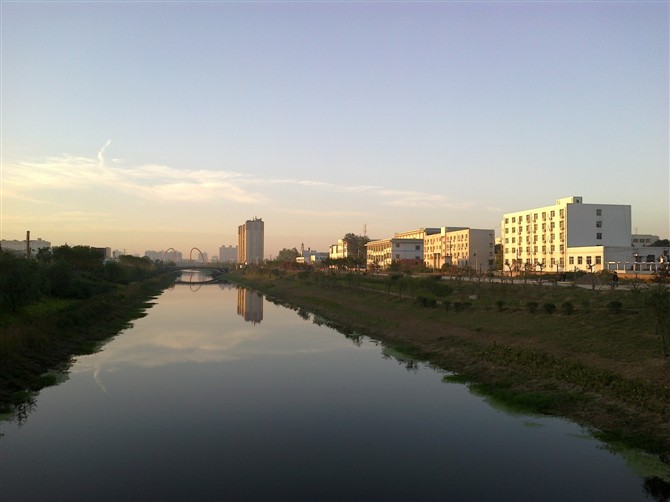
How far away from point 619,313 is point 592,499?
15.6 meters

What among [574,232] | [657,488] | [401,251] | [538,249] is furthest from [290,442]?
[401,251]

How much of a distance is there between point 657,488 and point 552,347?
1166 cm

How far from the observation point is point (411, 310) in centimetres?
3953

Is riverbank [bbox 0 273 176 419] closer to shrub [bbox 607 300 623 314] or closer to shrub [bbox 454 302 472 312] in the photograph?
shrub [bbox 454 302 472 312]

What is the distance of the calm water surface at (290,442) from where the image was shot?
11.8 m

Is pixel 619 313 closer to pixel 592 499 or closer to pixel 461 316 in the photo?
pixel 461 316

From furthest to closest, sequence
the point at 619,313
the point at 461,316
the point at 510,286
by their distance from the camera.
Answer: the point at 510,286 < the point at 461,316 < the point at 619,313

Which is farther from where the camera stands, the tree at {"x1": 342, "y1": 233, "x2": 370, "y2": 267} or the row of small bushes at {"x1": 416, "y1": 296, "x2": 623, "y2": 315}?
the tree at {"x1": 342, "y1": 233, "x2": 370, "y2": 267}

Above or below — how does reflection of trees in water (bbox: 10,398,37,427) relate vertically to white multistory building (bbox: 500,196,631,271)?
below

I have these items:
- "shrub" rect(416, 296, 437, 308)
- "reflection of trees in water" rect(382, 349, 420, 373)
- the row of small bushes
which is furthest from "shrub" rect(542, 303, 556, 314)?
"shrub" rect(416, 296, 437, 308)

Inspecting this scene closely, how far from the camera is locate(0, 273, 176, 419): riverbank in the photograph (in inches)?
767

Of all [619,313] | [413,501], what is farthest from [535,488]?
[619,313]

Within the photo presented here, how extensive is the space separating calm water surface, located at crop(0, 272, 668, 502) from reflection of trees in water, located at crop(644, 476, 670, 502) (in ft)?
0.51

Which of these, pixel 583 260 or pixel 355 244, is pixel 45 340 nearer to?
pixel 583 260
